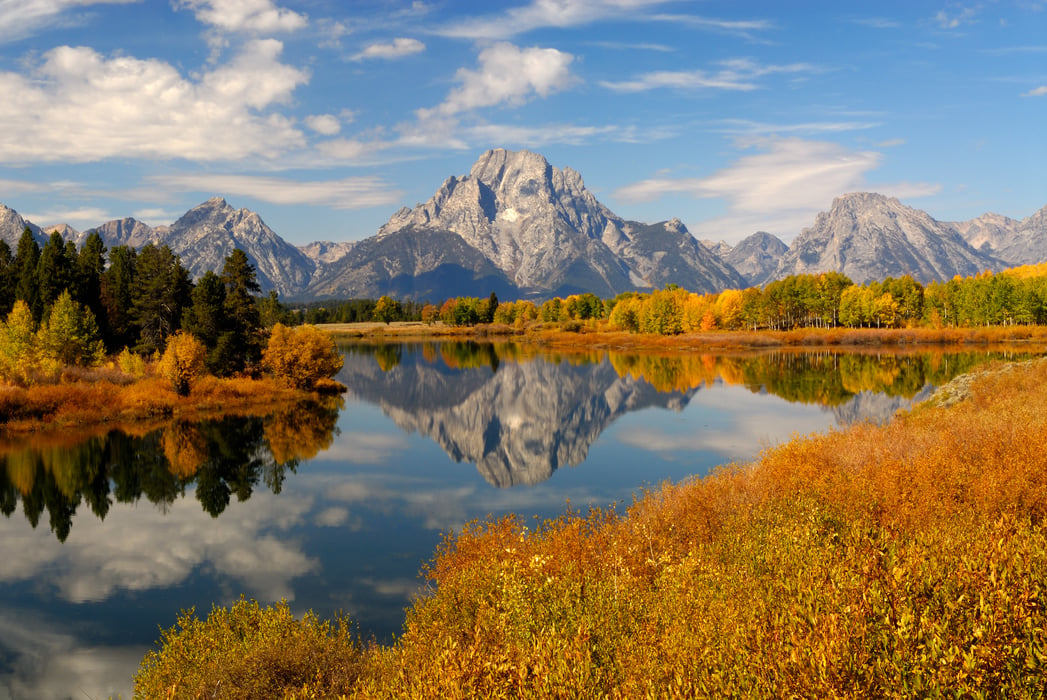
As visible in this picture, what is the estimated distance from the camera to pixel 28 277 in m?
74.1

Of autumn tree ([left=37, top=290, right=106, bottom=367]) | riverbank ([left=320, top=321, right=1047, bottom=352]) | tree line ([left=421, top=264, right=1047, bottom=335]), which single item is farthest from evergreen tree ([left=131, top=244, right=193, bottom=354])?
tree line ([left=421, top=264, right=1047, bottom=335])

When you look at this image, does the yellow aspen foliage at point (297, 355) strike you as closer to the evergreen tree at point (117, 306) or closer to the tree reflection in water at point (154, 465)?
the tree reflection in water at point (154, 465)

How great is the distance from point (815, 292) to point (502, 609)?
175107 millimetres

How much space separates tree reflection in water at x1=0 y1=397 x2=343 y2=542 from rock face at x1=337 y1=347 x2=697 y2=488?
12.1 m

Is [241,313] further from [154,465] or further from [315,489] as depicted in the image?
[315,489]

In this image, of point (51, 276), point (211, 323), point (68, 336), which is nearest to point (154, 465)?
point (211, 323)

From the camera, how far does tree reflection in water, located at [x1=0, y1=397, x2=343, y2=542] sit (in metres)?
35.3

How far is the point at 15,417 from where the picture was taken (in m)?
53.2

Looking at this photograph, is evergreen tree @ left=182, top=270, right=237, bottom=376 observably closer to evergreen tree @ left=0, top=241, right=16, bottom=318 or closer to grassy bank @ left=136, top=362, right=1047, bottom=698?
evergreen tree @ left=0, top=241, right=16, bottom=318

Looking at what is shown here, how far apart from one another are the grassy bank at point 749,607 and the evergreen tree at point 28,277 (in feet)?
241

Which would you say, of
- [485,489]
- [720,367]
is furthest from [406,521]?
[720,367]

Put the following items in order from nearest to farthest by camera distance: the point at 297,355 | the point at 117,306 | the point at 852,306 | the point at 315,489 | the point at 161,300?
the point at 315,489, the point at 297,355, the point at 161,300, the point at 117,306, the point at 852,306

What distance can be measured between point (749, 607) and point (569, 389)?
243ft

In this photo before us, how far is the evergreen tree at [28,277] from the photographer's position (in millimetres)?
71875
